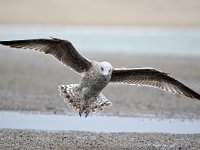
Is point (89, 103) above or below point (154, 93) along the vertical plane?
above

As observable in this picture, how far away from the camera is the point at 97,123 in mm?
12797

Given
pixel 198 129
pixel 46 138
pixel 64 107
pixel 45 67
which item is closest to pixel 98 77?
pixel 46 138

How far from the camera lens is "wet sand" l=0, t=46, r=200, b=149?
10742 millimetres

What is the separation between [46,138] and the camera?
10883 millimetres

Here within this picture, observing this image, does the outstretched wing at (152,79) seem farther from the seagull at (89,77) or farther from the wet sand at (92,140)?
the wet sand at (92,140)

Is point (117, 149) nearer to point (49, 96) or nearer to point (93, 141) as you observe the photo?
point (93, 141)

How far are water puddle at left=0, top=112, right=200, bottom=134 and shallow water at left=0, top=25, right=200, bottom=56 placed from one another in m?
15.7

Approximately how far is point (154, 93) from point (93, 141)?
641 cm

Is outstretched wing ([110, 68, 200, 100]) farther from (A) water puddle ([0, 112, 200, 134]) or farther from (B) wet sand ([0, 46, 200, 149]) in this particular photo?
(B) wet sand ([0, 46, 200, 149])

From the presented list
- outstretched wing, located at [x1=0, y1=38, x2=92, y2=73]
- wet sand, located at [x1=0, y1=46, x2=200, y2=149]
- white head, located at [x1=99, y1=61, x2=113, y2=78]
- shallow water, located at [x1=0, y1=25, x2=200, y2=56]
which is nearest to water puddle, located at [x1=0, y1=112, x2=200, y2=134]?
wet sand, located at [x1=0, y1=46, x2=200, y2=149]

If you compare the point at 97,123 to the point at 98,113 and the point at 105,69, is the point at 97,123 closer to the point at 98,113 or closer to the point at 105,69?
the point at 98,113

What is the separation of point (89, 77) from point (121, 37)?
25346mm

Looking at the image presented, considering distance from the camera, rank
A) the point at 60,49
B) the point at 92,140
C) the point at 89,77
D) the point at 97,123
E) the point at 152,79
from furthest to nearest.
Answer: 1. the point at 97,123
2. the point at 152,79
3. the point at 60,49
4. the point at 89,77
5. the point at 92,140

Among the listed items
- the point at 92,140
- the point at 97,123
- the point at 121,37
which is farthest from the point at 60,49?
the point at 121,37
